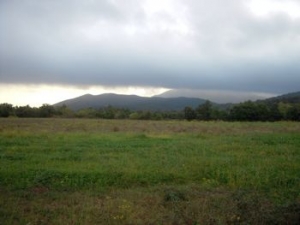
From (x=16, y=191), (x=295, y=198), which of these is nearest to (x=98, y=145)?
(x=16, y=191)

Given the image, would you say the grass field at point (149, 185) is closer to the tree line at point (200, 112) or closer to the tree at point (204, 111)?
the tree line at point (200, 112)

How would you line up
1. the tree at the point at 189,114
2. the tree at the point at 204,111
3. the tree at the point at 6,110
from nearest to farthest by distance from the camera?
the tree at the point at 204,111 < the tree at the point at 6,110 < the tree at the point at 189,114

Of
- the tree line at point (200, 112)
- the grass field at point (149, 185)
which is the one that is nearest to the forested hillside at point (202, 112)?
the tree line at point (200, 112)

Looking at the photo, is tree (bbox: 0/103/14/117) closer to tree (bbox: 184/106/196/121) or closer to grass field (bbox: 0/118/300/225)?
tree (bbox: 184/106/196/121)

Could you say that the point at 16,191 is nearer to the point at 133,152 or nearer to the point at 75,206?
the point at 75,206

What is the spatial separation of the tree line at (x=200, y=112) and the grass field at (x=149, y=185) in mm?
51728

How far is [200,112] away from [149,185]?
6519 cm

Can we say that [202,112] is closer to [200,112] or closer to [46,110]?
[200,112]

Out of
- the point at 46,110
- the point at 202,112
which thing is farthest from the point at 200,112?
the point at 46,110

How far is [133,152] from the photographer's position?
15.4m

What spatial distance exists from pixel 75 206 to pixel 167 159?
19.4ft

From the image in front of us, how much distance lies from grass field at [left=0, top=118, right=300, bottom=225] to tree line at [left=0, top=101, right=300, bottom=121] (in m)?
51.7

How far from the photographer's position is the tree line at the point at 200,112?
6644 centimetres

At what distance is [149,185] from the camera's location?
35.0ft
